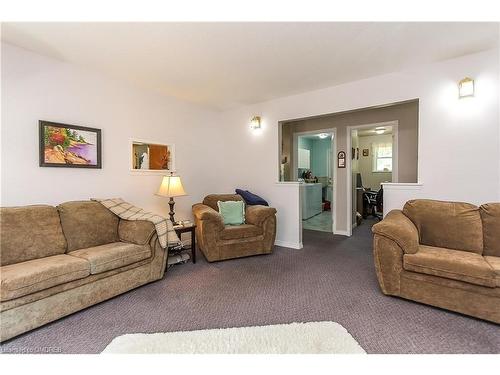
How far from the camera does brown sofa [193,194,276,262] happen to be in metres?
3.19

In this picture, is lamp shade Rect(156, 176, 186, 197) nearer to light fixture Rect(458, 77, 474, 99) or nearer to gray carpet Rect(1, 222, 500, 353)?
gray carpet Rect(1, 222, 500, 353)

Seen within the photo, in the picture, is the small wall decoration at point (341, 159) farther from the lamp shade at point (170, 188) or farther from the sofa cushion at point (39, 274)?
the sofa cushion at point (39, 274)

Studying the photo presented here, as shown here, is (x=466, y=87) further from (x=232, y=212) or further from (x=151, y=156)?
(x=151, y=156)

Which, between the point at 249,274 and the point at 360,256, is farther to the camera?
the point at 360,256

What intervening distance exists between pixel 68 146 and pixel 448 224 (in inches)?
162

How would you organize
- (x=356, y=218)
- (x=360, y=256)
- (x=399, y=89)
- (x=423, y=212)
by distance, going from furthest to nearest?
(x=356, y=218), (x=360, y=256), (x=399, y=89), (x=423, y=212)

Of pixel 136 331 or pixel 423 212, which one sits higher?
pixel 423 212

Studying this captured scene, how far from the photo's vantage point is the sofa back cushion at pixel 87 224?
8.04 ft

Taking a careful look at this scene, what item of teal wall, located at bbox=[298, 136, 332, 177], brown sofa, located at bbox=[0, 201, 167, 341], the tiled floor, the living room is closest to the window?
teal wall, located at bbox=[298, 136, 332, 177]
